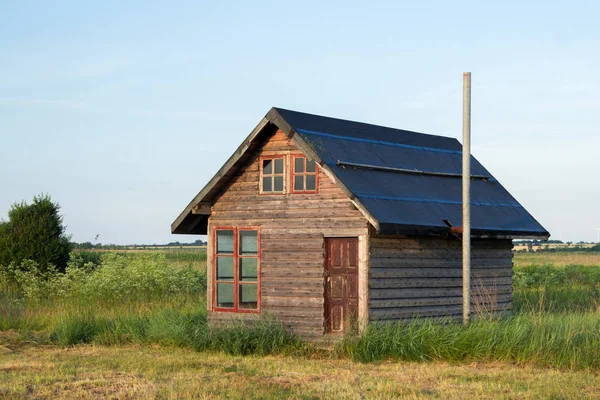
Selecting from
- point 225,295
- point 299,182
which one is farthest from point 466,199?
point 225,295

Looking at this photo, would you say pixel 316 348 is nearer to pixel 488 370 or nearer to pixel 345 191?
pixel 345 191

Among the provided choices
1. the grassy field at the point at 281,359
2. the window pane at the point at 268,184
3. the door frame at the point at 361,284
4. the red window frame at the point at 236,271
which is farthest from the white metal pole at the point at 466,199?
the red window frame at the point at 236,271

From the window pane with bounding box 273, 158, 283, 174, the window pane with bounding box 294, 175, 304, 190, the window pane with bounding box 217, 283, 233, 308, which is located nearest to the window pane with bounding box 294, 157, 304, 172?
the window pane with bounding box 294, 175, 304, 190

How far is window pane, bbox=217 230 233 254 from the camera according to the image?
1975cm

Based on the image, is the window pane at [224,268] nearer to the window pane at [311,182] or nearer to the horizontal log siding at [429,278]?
the window pane at [311,182]

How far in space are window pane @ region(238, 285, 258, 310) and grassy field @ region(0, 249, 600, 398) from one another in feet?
3.31

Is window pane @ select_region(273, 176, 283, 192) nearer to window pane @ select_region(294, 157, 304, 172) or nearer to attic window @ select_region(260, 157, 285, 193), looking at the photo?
attic window @ select_region(260, 157, 285, 193)

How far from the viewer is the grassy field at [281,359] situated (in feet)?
41.9

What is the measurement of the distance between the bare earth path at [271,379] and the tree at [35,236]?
20527mm

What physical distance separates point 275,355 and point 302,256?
2.22 meters

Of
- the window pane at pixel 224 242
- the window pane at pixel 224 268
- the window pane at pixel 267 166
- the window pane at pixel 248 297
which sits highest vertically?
the window pane at pixel 267 166

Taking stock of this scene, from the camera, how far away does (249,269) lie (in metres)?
19.6

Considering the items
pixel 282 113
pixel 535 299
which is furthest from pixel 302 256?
pixel 535 299

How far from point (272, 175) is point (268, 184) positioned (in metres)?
0.25
